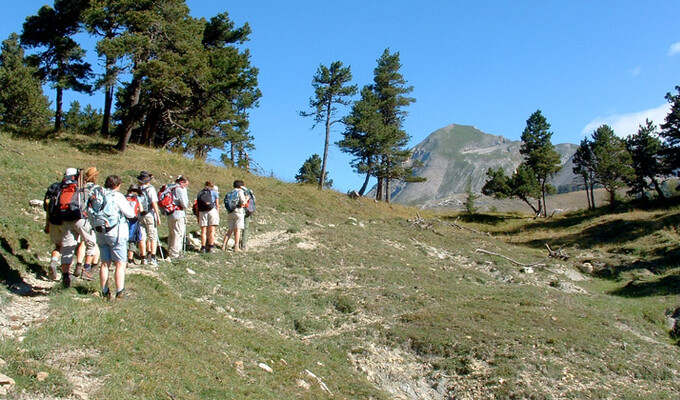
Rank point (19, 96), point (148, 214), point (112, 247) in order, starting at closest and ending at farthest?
point (112, 247) → point (148, 214) → point (19, 96)

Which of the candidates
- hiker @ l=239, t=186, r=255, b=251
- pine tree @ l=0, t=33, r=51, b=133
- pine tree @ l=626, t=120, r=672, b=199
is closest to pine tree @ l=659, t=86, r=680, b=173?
pine tree @ l=626, t=120, r=672, b=199

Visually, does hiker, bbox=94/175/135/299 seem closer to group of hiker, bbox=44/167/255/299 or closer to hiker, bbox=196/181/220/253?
group of hiker, bbox=44/167/255/299

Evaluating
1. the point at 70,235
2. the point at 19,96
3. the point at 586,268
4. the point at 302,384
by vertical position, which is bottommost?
the point at 586,268

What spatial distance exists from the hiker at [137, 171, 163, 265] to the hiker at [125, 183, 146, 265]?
4.1 inches

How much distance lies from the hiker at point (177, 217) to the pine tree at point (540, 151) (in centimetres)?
5022

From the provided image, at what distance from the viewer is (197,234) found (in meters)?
15.5

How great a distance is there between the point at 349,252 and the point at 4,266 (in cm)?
1142

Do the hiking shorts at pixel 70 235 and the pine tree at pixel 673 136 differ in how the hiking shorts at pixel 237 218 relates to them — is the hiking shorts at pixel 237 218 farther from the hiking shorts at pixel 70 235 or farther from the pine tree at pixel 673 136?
the pine tree at pixel 673 136

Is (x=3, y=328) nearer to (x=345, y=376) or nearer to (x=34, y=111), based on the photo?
(x=345, y=376)

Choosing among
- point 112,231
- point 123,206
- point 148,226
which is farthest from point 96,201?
point 148,226

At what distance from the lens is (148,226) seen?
11500mm

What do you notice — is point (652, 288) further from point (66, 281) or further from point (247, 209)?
point (66, 281)

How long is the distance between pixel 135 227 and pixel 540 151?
178 feet

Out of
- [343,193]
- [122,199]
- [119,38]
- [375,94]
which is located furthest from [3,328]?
[375,94]
